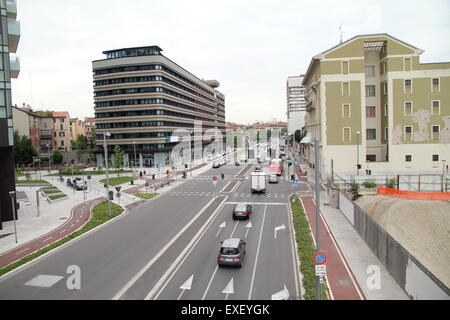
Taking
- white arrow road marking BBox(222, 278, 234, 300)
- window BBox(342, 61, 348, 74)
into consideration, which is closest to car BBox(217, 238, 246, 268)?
white arrow road marking BBox(222, 278, 234, 300)

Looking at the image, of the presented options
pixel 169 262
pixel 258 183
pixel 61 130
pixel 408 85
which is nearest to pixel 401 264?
pixel 169 262

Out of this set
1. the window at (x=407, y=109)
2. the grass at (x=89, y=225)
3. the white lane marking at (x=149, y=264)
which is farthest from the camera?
the window at (x=407, y=109)

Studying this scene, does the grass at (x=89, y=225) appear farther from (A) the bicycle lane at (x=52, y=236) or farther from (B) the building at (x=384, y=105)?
(B) the building at (x=384, y=105)

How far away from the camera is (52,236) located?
2639 cm

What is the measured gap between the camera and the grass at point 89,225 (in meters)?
20.1

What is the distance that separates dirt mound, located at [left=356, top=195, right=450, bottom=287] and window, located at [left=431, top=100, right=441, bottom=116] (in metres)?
30.5

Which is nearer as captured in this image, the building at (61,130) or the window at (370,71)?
the window at (370,71)

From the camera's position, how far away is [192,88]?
357ft

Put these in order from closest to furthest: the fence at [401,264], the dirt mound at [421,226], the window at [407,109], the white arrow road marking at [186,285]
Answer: the fence at [401,264] → the white arrow road marking at [186,285] → the dirt mound at [421,226] → the window at [407,109]

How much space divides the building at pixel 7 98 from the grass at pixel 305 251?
25.7 meters

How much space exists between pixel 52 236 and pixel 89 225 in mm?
3146

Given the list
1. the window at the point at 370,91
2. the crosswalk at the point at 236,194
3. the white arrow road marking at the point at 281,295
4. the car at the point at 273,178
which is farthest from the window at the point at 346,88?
the white arrow road marking at the point at 281,295

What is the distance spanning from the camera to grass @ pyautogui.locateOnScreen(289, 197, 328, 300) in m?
15.5
